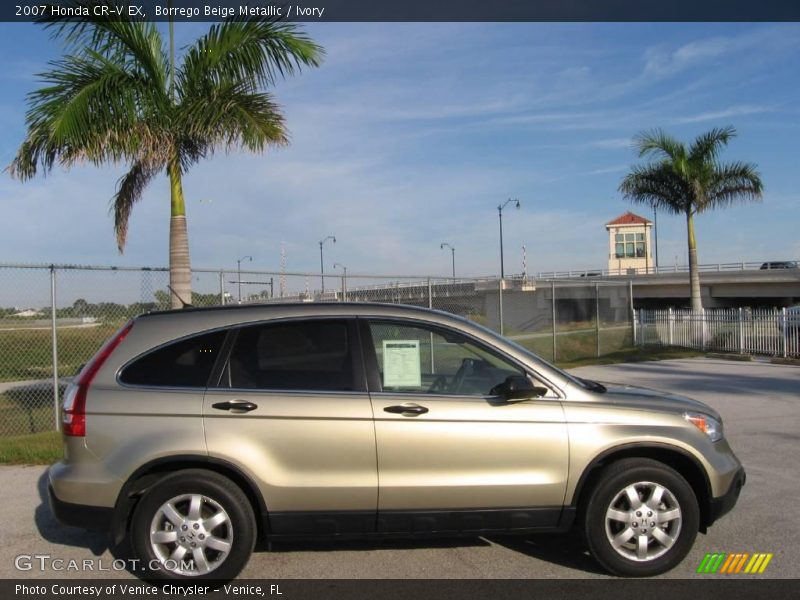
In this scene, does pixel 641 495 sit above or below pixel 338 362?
below

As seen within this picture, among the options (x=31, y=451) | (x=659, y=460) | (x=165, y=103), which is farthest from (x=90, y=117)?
(x=659, y=460)

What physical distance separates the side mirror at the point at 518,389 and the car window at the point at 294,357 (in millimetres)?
944

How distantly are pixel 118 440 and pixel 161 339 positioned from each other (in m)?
0.67

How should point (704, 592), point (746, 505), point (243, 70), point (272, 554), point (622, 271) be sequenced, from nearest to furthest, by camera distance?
point (704, 592)
point (272, 554)
point (746, 505)
point (243, 70)
point (622, 271)

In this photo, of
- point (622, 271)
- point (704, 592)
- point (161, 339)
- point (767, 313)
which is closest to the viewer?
point (704, 592)

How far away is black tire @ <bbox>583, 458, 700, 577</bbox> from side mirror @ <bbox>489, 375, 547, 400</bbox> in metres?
0.68

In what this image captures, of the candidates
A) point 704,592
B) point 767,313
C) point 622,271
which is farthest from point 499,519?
point 622,271

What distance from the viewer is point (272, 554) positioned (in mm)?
4828

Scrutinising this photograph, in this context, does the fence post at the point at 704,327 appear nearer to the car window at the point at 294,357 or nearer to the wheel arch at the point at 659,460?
the wheel arch at the point at 659,460

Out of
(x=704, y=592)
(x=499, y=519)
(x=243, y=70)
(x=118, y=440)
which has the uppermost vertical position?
(x=243, y=70)

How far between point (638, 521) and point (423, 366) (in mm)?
1679

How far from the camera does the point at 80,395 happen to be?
14.1 ft

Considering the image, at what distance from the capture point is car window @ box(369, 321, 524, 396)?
179 inches

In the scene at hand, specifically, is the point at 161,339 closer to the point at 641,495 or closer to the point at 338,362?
the point at 338,362
